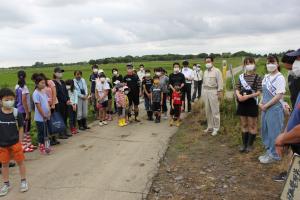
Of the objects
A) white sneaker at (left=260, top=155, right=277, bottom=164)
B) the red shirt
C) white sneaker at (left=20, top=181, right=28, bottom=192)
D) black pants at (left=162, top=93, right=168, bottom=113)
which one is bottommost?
white sneaker at (left=20, top=181, right=28, bottom=192)

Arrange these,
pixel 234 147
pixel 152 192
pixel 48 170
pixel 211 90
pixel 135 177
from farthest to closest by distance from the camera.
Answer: pixel 211 90, pixel 234 147, pixel 48 170, pixel 135 177, pixel 152 192

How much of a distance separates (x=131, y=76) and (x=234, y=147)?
15.5 feet

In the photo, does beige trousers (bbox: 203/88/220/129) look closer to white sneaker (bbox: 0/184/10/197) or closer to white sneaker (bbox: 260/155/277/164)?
white sneaker (bbox: 260/155/277/164)

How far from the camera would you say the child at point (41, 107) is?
26.7ft

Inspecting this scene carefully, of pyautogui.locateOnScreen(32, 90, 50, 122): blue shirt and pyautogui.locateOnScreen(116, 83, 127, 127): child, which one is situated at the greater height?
pyautogui.locateOnScreen(32, 90, 50, 122): blue shirt

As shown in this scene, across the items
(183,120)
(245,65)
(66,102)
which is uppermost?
(245,65)

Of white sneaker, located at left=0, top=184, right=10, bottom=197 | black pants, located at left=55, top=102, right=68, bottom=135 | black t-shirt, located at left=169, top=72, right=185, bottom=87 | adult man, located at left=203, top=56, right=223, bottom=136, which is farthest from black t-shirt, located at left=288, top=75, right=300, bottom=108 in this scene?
black t-shirt, located at left=169, top=72, right=185, bottom=87

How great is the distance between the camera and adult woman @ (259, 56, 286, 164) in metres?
6.73

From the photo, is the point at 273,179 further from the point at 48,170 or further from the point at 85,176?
the point at 48,170

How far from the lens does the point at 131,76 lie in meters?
12.0

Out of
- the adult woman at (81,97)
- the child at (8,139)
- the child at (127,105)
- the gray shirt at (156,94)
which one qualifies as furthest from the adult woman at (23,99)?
the gray shirt at (156,94)

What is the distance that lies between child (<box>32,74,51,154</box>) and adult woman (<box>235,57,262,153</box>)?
407cm

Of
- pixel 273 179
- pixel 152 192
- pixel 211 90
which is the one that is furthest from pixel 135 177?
pixel 211 90

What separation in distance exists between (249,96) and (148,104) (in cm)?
544
